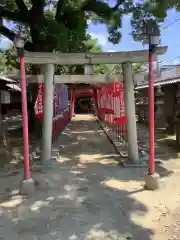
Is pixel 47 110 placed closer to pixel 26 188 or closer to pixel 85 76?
pixel 85 76

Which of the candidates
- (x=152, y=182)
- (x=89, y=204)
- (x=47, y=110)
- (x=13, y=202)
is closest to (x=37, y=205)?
(x=13, y=202)

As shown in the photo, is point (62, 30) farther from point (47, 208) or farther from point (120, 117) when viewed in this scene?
point (47, 208)

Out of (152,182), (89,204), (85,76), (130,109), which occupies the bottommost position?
(89,204)

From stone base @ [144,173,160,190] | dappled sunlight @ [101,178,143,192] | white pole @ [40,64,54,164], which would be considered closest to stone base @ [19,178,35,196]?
dappled sunlight @ [101,178,143,192]

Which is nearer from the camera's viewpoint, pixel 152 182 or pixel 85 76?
pixel 152 182

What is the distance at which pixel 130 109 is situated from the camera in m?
7.36

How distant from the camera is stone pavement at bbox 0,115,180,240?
3729mm

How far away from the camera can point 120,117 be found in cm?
779

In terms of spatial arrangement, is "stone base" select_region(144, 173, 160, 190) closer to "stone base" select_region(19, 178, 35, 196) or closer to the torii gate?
the torii gate

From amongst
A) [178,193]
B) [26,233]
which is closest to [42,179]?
[26,233]

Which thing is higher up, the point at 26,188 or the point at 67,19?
the point at 67,19

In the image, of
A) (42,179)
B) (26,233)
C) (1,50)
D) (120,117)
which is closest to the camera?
(26,233)

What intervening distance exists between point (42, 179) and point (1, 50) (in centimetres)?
1939

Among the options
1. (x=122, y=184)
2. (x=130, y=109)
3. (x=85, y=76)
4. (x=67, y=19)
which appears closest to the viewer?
(x=122, y=184)
